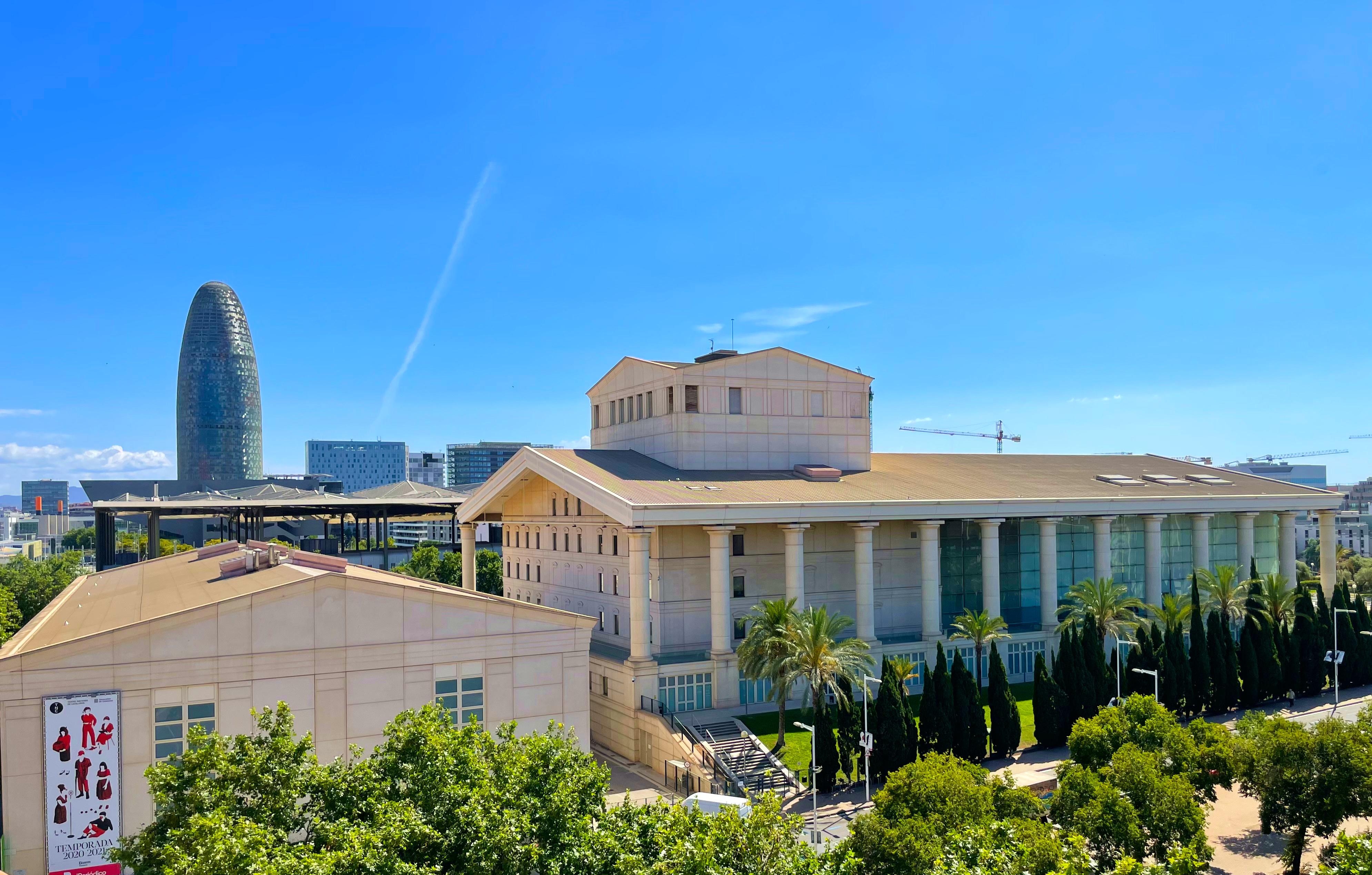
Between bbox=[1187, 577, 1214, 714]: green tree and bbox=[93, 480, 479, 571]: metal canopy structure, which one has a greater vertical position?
bbox=[93, 480, 479, 571]: metal canopy structure

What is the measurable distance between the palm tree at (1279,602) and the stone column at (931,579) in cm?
2197

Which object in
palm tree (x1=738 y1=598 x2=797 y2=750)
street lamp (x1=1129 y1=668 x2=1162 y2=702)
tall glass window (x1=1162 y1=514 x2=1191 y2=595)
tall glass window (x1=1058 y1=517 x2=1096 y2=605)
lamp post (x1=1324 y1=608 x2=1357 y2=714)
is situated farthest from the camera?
tall glass window (x1=1162 y1=514 x2=1191 y2=595)

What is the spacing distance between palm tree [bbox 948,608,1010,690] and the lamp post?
66.0ft

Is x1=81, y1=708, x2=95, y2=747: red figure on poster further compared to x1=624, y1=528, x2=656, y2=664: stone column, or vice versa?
x1=624, y1=528, x2=656, y2=664: stone column

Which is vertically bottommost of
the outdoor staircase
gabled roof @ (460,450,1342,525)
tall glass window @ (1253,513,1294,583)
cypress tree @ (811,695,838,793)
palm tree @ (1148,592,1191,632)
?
the outdoor staircase

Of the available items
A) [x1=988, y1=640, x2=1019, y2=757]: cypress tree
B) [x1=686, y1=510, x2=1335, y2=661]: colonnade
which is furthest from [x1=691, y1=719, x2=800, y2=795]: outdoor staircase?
[x1=988, y1=640, x2=1019, y2=757]: cypress tree

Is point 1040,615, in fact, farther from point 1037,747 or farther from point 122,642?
point 122,642

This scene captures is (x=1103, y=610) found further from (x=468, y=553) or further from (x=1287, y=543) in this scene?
(x=468, y=553)

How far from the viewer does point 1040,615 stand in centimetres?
6775

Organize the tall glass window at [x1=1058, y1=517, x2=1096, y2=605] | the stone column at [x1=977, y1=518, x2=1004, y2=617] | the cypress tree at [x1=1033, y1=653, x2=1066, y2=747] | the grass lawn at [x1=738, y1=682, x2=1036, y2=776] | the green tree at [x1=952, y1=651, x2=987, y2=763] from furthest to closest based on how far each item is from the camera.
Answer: the tall glass window at [x1=1058, y1=517, x2=1096, y2=605] → the stone column at [x1=977, y1=518, x2=1004, y2=617] → the cypress tree at [x1=1033, y1=653, x2=1066, y2=747] → the grass lawn at [x1=738, y1=682, x2=1036, y2=776] → the green tree at [x1=952, y1=651, x2=987, y2=763]

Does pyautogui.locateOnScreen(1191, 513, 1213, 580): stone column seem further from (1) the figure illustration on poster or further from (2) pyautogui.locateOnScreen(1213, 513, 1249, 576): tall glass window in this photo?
(1) the figure illustration on poster

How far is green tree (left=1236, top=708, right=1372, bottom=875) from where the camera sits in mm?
30766

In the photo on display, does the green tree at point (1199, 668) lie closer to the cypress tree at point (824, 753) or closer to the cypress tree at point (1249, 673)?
the cypress tree at point (1249, 673)

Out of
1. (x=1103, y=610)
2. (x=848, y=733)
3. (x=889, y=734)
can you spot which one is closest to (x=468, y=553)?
(x=848, y=733)
